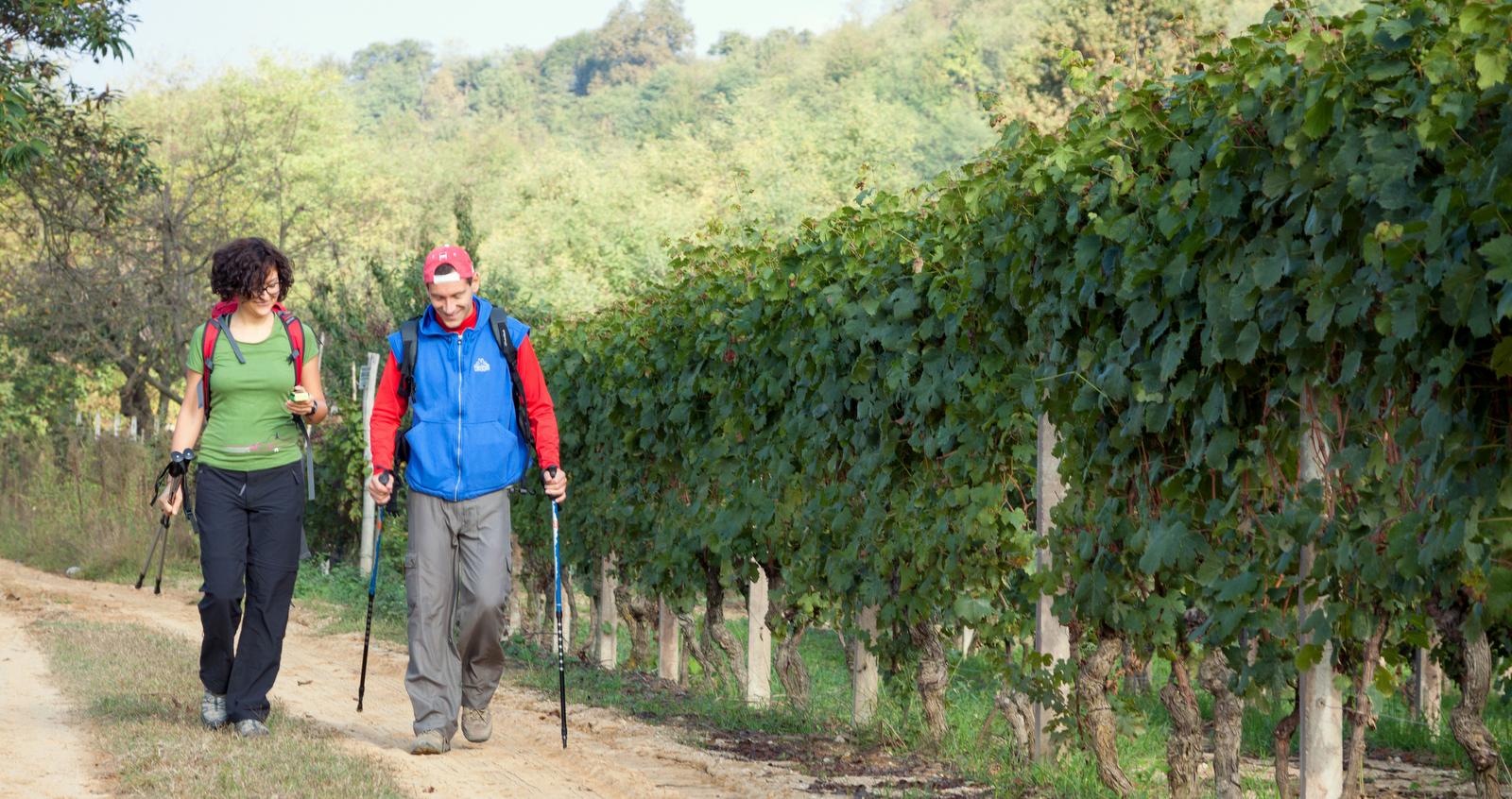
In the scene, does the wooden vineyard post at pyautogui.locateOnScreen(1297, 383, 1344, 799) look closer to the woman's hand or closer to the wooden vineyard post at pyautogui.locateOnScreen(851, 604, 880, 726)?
the wooden vineyard post at pyautogui.locateOnScreen(851, 604, 880, 726)

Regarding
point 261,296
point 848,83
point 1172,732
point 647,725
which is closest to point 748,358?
point 647,725

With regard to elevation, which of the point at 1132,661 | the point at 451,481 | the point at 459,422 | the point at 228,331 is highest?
the point at 228,331

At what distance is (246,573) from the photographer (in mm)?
7582

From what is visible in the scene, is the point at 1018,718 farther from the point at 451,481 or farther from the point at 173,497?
the point at 173,497

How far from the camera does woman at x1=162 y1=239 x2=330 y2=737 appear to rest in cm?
743

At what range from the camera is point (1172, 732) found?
578 cm

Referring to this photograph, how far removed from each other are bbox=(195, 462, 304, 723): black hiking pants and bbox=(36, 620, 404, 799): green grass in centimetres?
24

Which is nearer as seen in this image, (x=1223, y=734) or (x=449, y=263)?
(x=1223, y=734)

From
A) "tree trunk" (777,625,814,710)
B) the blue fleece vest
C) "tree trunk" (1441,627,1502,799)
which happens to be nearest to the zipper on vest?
the blue fleece vest

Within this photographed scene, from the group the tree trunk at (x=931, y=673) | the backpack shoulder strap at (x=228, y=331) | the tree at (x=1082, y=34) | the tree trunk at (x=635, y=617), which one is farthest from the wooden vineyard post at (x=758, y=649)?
the tree at (x=1082, y=34)

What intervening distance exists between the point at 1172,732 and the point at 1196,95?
7.57ft

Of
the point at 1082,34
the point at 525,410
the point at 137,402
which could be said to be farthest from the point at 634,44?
the point at 525,410

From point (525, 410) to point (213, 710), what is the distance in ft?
6.56

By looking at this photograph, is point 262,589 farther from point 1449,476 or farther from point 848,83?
point 848,83
